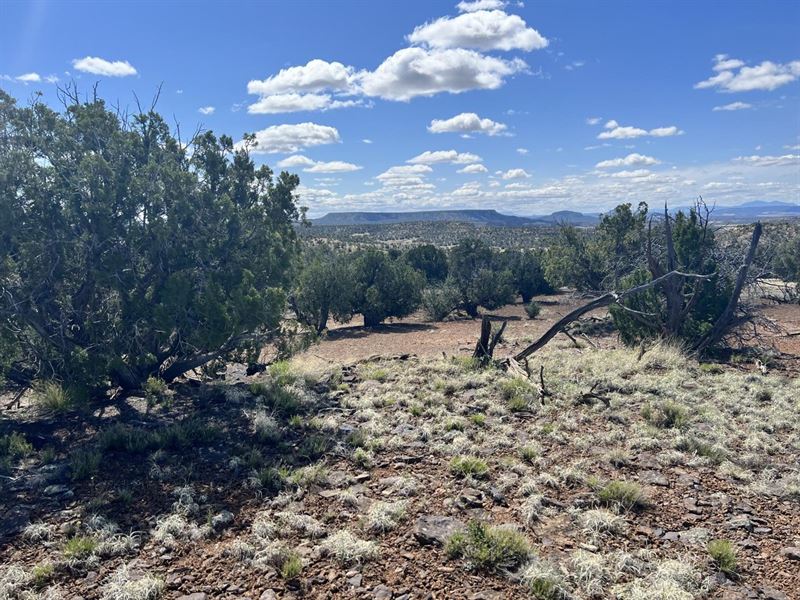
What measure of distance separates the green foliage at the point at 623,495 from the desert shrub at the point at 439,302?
2232cm

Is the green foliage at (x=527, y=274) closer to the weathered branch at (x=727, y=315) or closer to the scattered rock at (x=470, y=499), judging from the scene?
the weathered branch at (x=727, y=315)

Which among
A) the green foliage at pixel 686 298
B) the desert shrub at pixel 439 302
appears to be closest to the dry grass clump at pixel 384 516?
the green foliage at pixel 686 298

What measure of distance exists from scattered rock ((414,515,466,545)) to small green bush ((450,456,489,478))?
40.4 inches

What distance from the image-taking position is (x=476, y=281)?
3022 centimetres

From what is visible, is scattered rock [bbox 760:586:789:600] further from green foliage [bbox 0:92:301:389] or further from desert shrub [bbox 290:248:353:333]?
desert shrub [bbox 290:248:353:333]

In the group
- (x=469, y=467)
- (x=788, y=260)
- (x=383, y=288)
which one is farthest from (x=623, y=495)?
(x=788, y=260)

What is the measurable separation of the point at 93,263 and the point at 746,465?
9.68 metres

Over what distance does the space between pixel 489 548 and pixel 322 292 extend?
20.0 m

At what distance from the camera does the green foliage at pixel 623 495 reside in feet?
17.9

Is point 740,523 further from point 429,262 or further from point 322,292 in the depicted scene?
point 429,262

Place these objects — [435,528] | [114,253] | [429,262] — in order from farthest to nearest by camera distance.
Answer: [429,262], [114,253], [435,528]

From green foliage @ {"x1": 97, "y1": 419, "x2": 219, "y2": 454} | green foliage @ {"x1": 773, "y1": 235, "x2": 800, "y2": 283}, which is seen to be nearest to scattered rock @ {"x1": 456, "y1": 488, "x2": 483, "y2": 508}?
green foliage @ {"x1": 97, "y1": 419, "x2": 219, "y2": 454}

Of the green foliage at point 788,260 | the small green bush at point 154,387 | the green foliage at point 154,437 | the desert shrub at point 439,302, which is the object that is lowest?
the desert shrub at point 439,302

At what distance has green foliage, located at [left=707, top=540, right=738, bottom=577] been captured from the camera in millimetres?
4371
